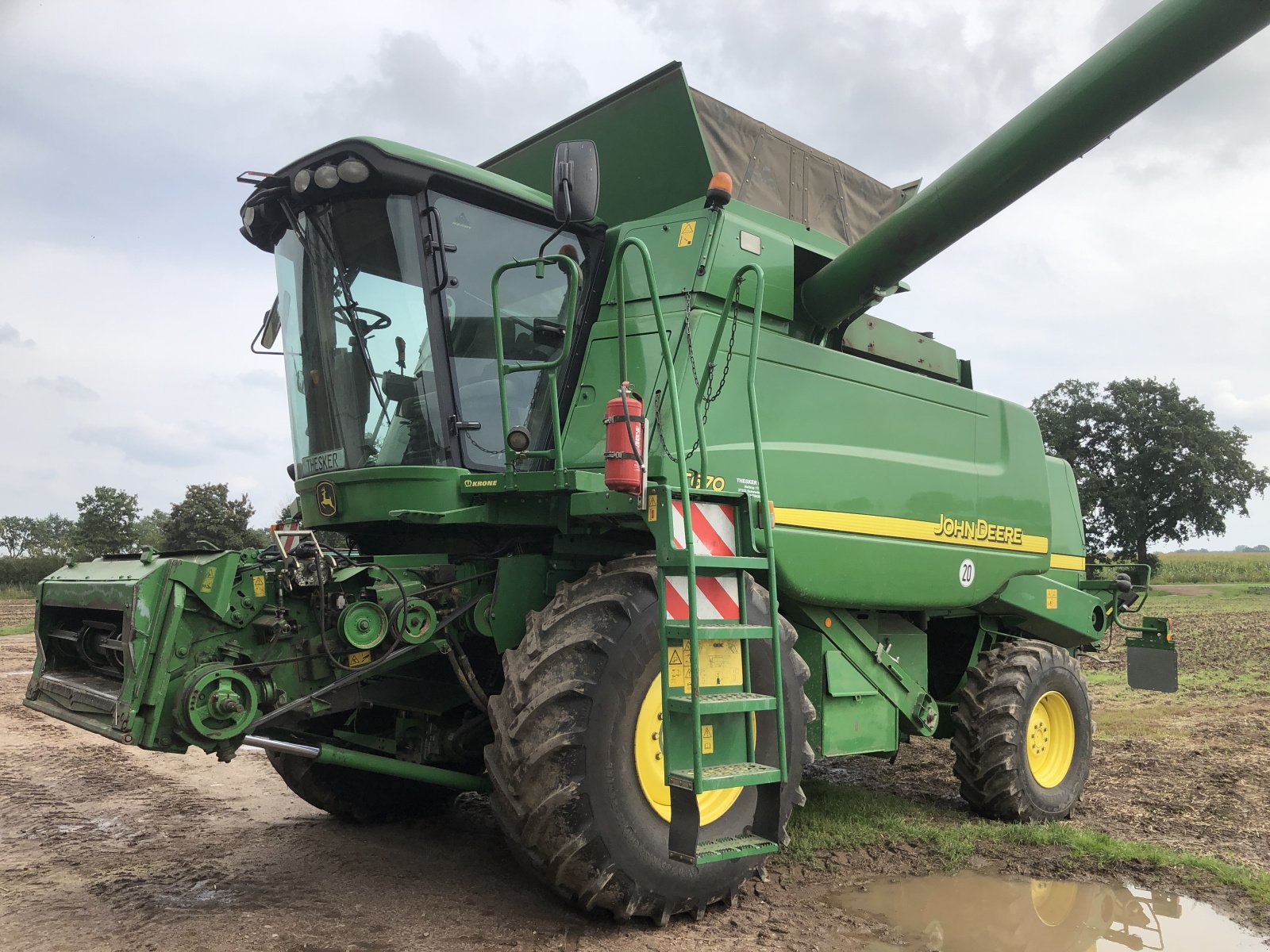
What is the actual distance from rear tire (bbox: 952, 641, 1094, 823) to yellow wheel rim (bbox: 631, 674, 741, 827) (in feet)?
8.87

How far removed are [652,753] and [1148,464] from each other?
151ft

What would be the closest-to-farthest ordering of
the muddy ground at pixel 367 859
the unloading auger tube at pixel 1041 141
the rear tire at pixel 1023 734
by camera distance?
the muddy ground at pixel 367 859 < the unloading auger tube at pixel 1041 141 < the rear tire at pixel 1023 734

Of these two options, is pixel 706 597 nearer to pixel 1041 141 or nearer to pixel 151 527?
pixel 1041 141

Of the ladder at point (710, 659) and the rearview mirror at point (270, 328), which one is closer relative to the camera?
the ladder at point (710, 659)

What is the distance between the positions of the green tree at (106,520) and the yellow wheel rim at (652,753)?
34.8m

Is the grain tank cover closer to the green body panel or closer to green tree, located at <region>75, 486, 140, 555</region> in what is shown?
the green body panel

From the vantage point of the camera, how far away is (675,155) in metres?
4.98

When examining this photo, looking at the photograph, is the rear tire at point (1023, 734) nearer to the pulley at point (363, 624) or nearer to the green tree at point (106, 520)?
the pulley at point (363, 624)

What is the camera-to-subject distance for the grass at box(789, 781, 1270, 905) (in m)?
4.57

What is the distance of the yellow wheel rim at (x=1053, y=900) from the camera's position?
13.3 feet

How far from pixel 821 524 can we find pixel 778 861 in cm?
170

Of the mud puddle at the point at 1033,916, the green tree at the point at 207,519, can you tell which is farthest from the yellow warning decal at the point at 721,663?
the green tree at the point at 207,519

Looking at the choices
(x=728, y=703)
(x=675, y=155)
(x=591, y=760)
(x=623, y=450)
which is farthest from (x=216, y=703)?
(x=675, y=155)

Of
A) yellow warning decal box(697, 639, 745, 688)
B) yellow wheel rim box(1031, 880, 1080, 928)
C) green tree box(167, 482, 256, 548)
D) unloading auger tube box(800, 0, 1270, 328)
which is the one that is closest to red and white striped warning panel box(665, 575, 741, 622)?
yellow warning decal box(697, 639, 745, 688)
